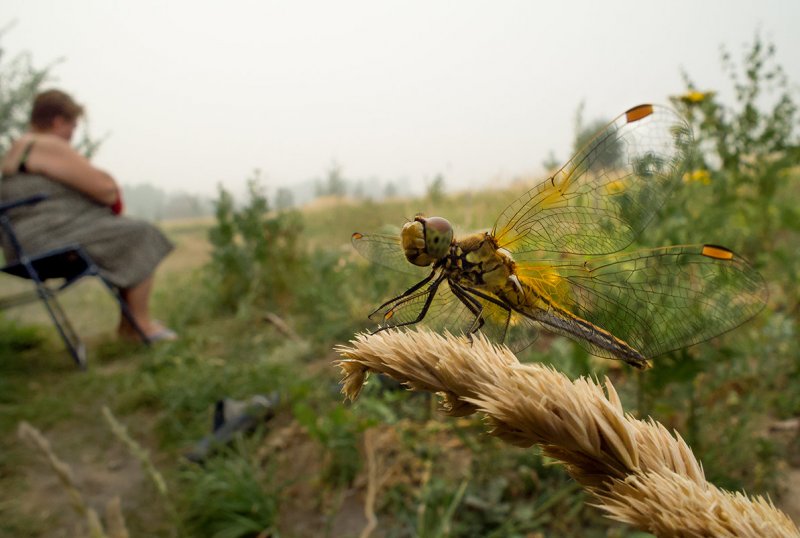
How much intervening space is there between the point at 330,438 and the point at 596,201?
1.87 m

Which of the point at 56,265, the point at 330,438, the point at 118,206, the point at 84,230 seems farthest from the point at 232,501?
the point at 118,206

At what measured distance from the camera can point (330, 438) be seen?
98.1 inches

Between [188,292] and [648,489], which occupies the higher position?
[648,489]

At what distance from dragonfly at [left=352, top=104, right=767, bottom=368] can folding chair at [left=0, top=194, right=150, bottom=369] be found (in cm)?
451

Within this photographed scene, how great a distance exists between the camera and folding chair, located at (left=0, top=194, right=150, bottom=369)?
449 cm

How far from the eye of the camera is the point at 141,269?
5.27 meters

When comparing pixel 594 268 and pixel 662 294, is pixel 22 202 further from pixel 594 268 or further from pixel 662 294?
pixel 662 294

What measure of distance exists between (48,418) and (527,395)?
13.5 ft

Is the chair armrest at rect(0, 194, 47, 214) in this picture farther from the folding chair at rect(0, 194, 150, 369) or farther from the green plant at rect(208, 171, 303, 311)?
the green plant at rect(208, 171, 303, 311)

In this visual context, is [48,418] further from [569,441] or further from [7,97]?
[7,97]

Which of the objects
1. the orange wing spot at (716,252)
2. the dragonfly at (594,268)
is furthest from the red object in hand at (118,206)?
the orange wing spot at (716,252)

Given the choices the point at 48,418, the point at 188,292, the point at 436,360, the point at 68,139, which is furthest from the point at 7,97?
the point at 436,360

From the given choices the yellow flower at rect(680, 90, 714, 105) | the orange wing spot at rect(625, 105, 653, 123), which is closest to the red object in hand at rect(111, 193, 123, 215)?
the yellow flower at rect(680, 90, 714, 105)

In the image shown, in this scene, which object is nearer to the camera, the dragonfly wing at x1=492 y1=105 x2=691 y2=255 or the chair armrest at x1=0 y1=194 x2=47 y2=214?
the dragonfly wing at x1=492 y1=105 x2=691 y2=255
